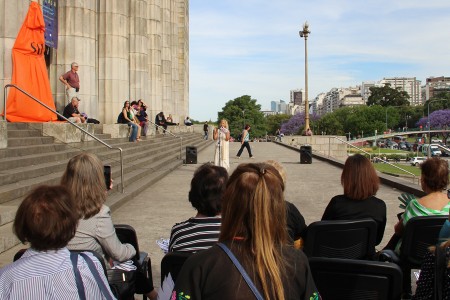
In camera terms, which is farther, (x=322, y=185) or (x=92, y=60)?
(x=92, y=60)

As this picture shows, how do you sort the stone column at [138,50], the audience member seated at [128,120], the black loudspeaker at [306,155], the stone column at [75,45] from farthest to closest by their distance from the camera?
the stone column at [138,50] → the black loudspeaker at [306,155] → the audience member seated at [128,120] → the stone column at [75,45]

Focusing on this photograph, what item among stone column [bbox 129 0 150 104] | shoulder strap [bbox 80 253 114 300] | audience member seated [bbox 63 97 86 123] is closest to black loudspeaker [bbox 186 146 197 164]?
audience member seated [bbox 63 97 86 123]

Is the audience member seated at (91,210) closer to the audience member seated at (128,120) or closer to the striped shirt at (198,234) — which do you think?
the striped shirt at (198,234)

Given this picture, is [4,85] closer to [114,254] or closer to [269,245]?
[114,254]

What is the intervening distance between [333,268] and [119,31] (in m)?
19.7

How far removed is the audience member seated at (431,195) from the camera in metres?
4.57

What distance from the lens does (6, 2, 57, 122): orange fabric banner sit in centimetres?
1252

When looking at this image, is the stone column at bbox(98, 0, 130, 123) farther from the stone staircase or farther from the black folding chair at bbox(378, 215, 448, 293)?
the black folding chair at bbox(378, 215, 448, 293)

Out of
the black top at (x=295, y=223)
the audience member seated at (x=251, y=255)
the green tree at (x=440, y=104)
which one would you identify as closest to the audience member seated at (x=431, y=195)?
Answer: the black top at (x=295, y=223)

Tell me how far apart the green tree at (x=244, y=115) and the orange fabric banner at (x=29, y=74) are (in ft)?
345

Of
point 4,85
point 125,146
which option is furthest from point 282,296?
point 125,146

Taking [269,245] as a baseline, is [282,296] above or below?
below

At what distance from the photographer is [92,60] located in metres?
18.1

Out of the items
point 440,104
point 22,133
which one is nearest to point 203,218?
point 22,133
